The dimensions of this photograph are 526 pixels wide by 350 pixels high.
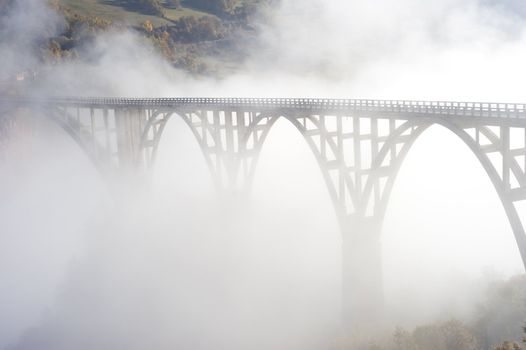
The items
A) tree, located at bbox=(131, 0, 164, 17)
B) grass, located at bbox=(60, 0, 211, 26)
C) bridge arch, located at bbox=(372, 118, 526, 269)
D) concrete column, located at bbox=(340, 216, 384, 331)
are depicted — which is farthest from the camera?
tree, located at bbox=(131, 0, 164, 17)

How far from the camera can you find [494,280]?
47062 millimetres

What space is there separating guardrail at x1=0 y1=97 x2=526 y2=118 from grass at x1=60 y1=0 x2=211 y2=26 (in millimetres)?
55127

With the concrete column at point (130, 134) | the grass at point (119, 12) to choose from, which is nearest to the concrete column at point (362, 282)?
the concrete column at point (130, 134)

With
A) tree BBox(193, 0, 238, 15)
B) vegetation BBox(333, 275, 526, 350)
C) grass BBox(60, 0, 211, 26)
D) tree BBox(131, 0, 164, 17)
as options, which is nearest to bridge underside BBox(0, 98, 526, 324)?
vegetation BBox(333, 275, 526, 350)

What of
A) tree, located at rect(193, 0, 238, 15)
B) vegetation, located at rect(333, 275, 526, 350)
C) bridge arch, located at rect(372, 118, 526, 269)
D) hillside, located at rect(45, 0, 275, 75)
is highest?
tree, located at rect(193, 0, 238, 15)

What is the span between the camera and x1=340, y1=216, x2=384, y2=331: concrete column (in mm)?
44438

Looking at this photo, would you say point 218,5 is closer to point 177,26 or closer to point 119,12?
point 177,26

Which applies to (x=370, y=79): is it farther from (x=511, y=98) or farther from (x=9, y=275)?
(x=9, y=275)

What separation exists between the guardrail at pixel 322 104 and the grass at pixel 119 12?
5513cm

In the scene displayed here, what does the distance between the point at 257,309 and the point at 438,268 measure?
14.3 m

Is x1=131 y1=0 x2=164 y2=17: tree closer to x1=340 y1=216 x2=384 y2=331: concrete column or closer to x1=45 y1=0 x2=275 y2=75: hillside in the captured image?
x1=45 y1=0 x2=275 y2=75: hillside

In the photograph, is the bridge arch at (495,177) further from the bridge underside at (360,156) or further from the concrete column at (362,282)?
the concrete column at (362,282)

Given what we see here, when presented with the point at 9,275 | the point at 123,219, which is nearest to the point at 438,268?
the point at 123,219

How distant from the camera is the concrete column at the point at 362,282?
4444cm
